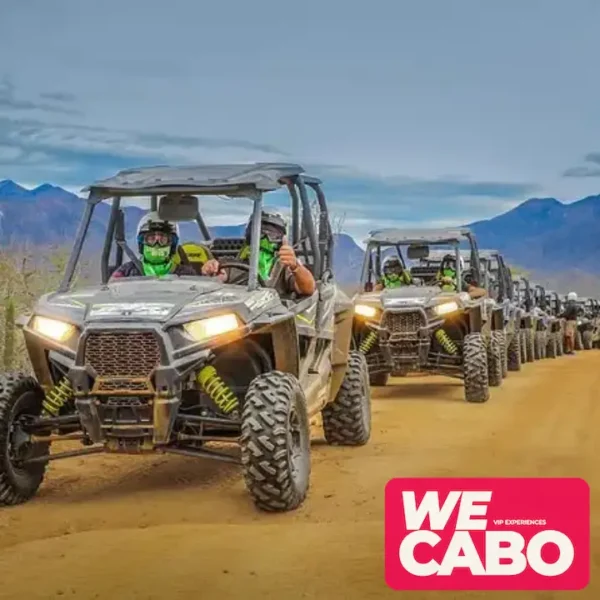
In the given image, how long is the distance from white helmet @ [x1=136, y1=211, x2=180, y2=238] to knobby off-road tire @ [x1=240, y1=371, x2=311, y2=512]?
1844 mm

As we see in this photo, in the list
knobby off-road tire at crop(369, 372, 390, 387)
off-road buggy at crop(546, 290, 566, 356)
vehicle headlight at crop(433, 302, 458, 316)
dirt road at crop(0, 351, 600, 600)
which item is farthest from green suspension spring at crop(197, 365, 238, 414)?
off-road buggy at crop(546, 290, 566, 356)

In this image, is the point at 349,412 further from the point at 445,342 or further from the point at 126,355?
the point at 445,342

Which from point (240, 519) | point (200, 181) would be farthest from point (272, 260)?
point (240, 519)

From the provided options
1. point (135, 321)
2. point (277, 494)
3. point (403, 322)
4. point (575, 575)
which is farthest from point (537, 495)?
point (403, 322)

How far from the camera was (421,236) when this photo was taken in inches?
608

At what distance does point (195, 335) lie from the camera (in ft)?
22.7

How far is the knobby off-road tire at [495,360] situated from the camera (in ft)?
52.3

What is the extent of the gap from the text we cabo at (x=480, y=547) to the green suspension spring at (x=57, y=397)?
2.35 m

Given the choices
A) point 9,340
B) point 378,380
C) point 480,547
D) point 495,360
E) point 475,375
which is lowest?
point 378,380

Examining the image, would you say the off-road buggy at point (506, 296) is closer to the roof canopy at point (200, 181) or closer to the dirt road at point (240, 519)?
the dirt road at point (240, 519)

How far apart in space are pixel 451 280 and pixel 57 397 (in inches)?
366

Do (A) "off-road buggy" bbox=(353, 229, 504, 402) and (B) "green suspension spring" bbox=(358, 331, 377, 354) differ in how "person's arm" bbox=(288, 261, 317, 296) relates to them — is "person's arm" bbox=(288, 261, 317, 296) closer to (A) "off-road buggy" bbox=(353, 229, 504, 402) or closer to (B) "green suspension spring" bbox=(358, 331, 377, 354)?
(A) "off-road buggy" bbox=(353, 229, 504, 402)

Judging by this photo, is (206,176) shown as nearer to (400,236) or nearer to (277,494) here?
(277,494)

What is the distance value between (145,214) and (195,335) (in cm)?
206
